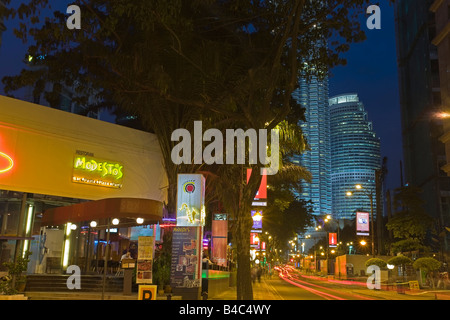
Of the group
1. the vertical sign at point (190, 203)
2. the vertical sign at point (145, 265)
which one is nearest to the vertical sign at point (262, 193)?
the vertical sign at point (190, 203)

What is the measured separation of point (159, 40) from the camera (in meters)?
14.3

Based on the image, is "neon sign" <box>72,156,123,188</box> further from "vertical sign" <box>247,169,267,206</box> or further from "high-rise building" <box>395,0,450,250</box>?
"high-rise building" <box>395,0,450,250</box>

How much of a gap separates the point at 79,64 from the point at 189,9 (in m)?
6.20

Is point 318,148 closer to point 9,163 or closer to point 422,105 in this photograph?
point 422,105

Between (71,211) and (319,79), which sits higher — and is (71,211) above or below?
below

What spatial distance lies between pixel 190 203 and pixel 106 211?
332 cm

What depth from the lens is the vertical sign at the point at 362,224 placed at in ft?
135

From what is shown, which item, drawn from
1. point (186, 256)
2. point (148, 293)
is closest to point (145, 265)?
point (186, 256)

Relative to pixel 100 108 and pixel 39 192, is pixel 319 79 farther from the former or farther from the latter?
pixel 100 108

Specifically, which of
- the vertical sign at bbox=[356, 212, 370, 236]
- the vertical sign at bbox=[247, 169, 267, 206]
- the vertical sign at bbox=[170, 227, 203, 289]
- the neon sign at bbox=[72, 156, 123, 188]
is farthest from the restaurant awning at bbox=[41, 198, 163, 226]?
the vertical sign at bbox=[356, 212, 370, 236]

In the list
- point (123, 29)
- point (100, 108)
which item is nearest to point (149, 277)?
point (123, 29)

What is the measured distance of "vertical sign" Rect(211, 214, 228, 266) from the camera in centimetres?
2520

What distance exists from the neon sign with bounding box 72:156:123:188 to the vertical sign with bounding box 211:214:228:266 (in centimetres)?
666

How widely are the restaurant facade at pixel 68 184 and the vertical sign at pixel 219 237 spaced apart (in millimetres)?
3901
